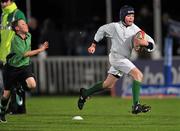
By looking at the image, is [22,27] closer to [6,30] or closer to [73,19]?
[6,30]

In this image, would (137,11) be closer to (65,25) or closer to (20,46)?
(65,25)

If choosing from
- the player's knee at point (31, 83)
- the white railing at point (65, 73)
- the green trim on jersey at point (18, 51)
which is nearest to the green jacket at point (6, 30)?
the green trim on jersey at point (18, 51)

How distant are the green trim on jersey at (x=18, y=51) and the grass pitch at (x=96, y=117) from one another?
3.57 ft

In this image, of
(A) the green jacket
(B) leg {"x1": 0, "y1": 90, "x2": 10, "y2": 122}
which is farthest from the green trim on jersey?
(A) the green jacket

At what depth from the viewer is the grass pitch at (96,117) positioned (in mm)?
14570

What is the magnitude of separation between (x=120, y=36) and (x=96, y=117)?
1654 mm

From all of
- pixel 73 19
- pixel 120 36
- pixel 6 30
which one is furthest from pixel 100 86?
pixel 73 19

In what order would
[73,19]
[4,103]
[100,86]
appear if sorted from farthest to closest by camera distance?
[73,19] < [100,86] < [4,103]

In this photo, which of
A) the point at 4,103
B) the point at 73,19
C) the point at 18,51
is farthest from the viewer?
the point at 73,19

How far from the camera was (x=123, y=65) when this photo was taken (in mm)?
16656

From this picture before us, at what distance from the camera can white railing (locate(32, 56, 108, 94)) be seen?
25672 millimetres

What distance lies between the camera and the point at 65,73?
25969 millimetres

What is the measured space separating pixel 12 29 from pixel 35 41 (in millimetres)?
9454

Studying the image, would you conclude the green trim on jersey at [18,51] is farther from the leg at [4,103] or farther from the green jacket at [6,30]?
the green jacket at [6,30]
